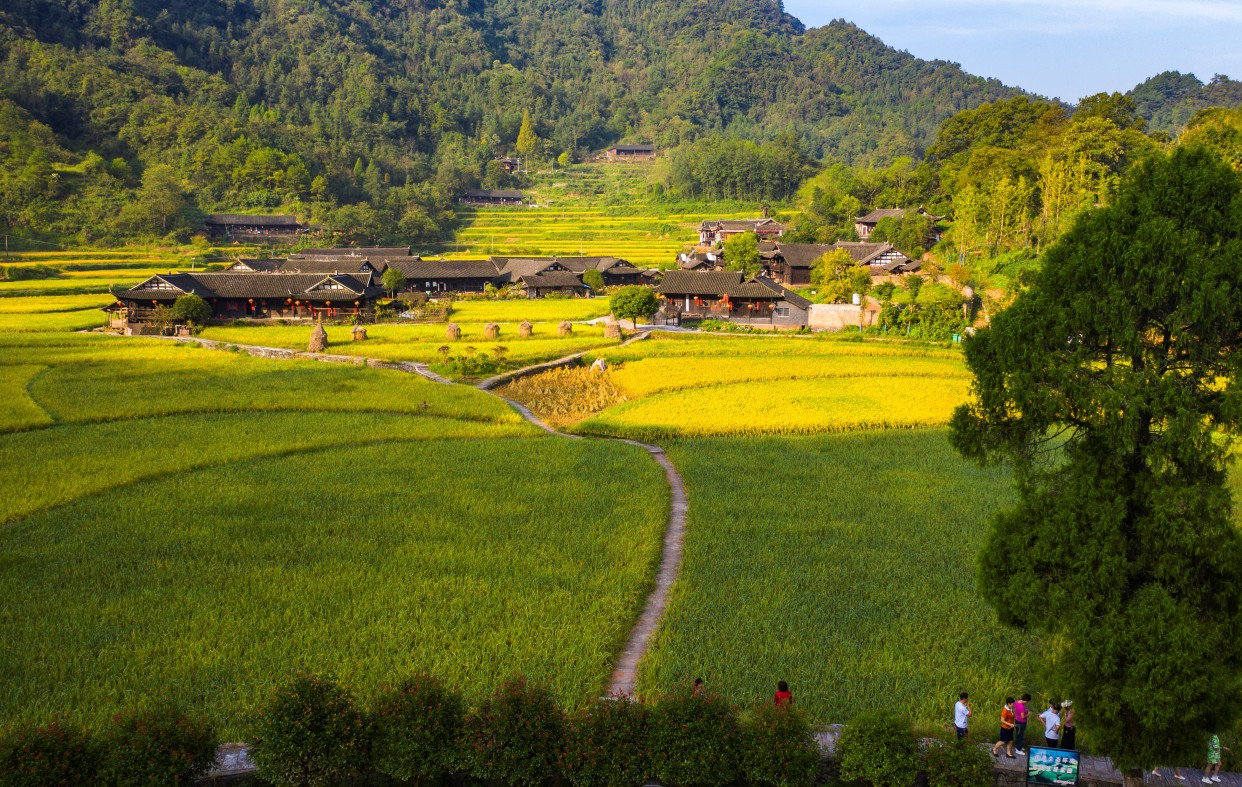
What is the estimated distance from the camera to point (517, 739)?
8.38 meters

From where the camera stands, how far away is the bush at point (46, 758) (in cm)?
760

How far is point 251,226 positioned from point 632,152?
98.2 m

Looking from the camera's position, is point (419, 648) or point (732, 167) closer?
point (419, 648)

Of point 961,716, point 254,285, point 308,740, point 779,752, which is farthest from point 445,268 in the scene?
point 779,752

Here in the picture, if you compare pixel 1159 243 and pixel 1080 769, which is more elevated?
pixel 1159 243

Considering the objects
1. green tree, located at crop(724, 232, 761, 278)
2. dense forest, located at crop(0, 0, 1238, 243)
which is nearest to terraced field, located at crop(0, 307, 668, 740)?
green tree, located at crop(724, 232, 761, 278)

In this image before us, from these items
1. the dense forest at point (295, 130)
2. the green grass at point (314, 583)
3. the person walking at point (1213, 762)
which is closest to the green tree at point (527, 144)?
the dense forest at point (295, 130)

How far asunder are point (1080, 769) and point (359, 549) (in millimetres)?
12021

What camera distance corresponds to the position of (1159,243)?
8.25m

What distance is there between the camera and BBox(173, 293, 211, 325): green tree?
4822 cm

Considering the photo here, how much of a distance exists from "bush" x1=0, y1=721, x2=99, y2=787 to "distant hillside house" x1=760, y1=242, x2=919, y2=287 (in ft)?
197

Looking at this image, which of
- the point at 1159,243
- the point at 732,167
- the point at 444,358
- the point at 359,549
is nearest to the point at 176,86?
the point at 732,167

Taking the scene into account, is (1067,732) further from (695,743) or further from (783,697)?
(695,743)

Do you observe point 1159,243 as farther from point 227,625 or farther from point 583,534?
point 227,625
